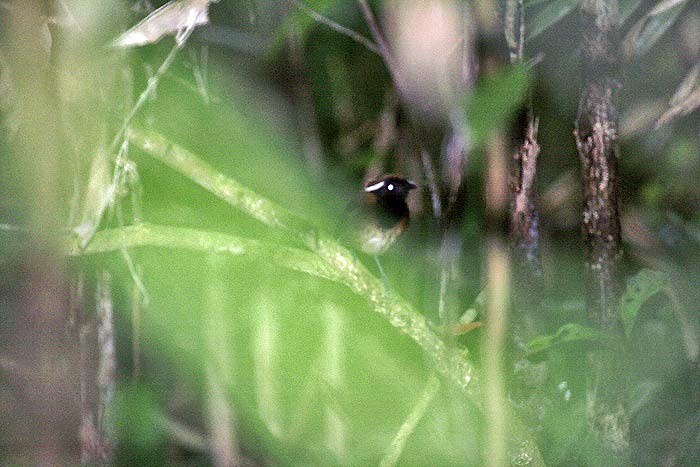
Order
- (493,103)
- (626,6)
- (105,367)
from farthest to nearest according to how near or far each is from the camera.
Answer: (105,367) → (626,6) → (493,103)

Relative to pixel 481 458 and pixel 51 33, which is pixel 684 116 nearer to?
pixel 481 458

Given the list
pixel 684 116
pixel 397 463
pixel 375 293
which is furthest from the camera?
pixel 684 116

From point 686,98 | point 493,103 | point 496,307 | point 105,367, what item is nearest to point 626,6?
point 686,98

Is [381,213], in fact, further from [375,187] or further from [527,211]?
[527,211]

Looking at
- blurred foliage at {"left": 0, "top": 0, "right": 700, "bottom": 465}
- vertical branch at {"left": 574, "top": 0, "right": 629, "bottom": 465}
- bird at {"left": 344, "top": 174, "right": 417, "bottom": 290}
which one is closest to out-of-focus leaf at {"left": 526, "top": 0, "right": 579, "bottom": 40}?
blurred foliage at {"left": 0, "top": 0, "right": 700, "bottom": 465}

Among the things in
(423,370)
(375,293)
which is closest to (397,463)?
(423,370)

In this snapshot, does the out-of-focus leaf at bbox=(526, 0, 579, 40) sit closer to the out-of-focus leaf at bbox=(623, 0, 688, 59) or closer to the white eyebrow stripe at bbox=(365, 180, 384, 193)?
the out-of-focus leaf at bbox=(623, 0, 688, 59)

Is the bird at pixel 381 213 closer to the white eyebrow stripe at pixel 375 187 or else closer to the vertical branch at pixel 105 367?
the white eyebrow stripe at pixel 375 187
